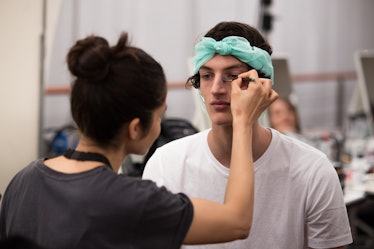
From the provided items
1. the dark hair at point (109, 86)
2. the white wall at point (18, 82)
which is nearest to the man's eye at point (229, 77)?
the dark hair at point (109, 86)

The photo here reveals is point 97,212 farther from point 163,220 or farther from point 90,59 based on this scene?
point 90,59

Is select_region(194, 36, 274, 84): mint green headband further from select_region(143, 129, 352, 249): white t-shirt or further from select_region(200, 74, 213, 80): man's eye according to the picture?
select_region(143, 129, 352, 249): white t-shirt

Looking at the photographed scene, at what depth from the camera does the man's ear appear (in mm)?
1185

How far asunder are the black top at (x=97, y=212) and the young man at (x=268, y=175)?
500 millimetres

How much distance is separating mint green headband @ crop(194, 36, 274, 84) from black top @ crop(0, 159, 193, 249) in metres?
0.56

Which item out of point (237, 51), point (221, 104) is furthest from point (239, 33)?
point (221, 104)

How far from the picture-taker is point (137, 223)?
3.64 ft

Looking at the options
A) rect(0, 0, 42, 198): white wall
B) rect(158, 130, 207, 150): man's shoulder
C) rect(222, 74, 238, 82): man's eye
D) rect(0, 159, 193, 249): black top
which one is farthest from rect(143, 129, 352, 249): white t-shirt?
rect(0, 0, 42, 198): white wall

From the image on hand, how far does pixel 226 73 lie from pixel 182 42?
9.01 feet

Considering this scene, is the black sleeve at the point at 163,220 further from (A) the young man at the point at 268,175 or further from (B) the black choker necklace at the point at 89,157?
(A) the young man at the point at 268,175

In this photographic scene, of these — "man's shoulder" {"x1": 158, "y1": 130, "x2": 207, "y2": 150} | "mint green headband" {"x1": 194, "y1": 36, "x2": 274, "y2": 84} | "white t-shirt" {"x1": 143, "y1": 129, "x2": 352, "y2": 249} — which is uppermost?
"mint green headband" {"x1": 194, "y1": 36, "x2": 274, "y2": 84}

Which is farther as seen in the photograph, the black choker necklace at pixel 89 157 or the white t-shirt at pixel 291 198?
the white t-shirt at pixel 291 198

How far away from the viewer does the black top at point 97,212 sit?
1.10 m

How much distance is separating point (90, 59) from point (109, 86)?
0.23 feet
